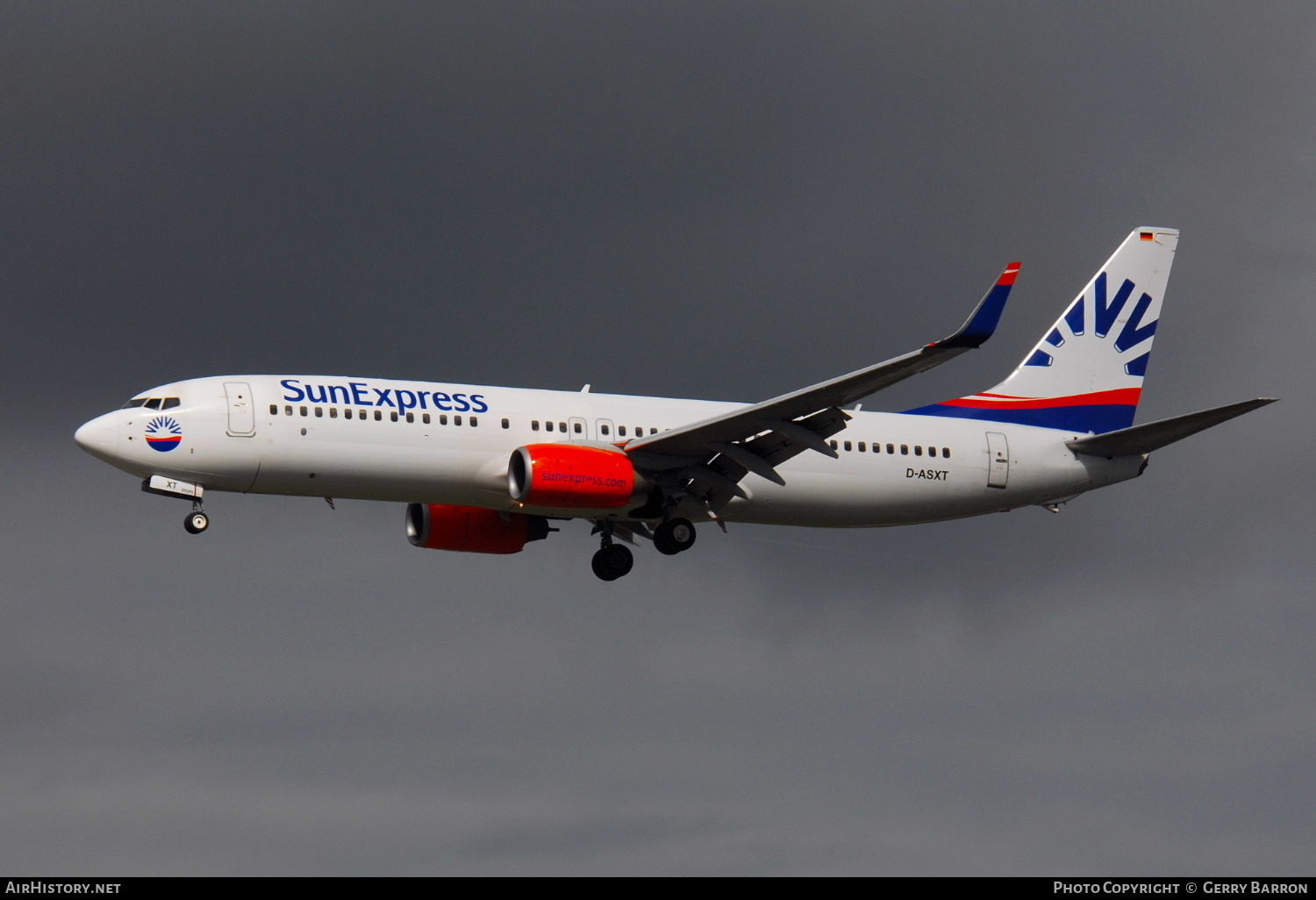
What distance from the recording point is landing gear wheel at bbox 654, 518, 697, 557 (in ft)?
169

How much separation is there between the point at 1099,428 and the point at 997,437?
16.3 ft

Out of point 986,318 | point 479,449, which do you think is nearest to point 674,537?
point 479,449

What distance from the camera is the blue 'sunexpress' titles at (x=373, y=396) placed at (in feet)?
160

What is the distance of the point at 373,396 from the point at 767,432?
35.9 ft

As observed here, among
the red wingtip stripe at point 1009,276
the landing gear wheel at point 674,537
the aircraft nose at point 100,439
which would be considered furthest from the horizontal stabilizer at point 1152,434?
the aircraft nose at point 100,439

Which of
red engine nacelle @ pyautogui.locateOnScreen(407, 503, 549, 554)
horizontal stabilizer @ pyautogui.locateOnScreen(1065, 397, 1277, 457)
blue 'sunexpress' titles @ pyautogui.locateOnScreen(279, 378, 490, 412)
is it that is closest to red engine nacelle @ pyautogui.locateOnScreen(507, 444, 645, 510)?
blue 'sunexpress' titles @ pyautogui.locateOnScreen(279, 378, 490, 412)

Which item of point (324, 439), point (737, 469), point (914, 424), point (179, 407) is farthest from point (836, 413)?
point (179, 407)

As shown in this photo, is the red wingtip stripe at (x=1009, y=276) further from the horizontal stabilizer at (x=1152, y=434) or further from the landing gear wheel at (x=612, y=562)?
the landing gear wheel at (x=612, y=562)

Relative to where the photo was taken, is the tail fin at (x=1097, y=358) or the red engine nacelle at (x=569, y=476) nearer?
the red engine nacelle at (x=569, y=476)

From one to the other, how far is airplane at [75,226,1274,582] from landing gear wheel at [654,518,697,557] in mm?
57

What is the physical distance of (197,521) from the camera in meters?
48.0

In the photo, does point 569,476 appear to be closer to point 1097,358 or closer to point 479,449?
point 479,449

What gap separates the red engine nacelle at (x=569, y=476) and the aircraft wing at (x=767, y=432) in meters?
0.99

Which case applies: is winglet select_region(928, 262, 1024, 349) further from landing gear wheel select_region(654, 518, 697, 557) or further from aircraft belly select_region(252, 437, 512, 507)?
aircraft belly select_region(252, 437, 512, 507)
